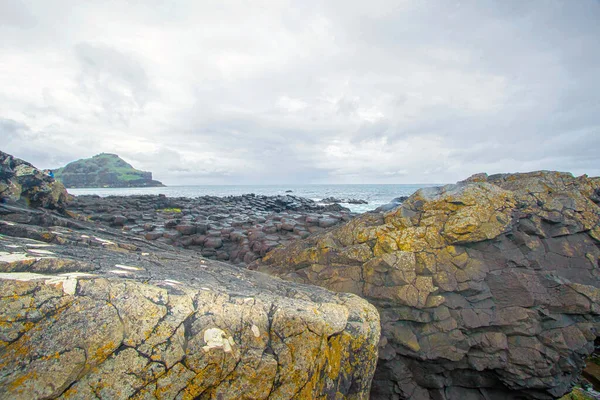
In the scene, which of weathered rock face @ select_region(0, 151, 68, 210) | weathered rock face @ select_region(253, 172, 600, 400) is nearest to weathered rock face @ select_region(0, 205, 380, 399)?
weathered rock face @ select_region(253, 172, 600, 400)

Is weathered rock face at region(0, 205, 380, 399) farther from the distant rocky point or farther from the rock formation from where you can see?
the distant rocky point

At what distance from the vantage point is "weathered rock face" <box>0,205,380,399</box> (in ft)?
8.73

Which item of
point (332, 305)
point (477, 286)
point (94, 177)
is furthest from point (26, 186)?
point (94, 177)

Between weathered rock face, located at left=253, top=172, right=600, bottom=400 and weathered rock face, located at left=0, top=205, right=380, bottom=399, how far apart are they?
264cm

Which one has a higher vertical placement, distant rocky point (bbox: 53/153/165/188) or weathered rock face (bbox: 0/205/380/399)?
distant rocky point (bbox: 53/153/165/188)

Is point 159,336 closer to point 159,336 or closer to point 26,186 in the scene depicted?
point 159,336

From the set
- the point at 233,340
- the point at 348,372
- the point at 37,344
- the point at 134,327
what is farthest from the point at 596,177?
the point at 37,344

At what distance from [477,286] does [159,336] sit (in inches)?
264

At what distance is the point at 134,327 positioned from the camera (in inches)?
120

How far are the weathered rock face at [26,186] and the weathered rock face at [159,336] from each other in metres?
7.00

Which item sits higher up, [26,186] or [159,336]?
[26,186]

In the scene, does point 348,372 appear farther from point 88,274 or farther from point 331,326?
point 88,274

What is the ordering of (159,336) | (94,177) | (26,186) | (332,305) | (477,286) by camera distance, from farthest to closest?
(94,177) → (26,186) → (477,286) → (332,305) → (159,336)

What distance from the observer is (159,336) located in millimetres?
3098
